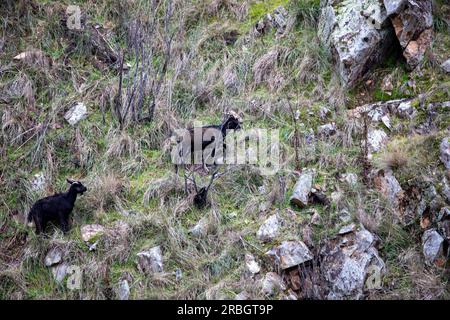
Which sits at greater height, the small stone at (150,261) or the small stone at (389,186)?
the small stone at (389,186)

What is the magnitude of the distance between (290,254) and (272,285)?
448 millimetres

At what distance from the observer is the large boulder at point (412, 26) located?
7.86 metres

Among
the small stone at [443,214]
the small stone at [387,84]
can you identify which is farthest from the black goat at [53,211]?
the small stone at [387,84]

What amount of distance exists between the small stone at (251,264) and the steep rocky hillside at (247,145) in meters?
0.06

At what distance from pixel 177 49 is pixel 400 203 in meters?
4.72

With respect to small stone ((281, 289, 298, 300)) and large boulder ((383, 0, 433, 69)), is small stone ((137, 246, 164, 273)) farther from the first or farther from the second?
large boulder ((383, 0, 433, 69))

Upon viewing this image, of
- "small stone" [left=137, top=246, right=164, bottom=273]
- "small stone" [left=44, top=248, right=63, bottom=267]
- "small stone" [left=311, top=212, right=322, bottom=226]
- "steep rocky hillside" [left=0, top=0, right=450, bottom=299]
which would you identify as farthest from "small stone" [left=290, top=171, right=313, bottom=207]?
"small stone" [left=44, top=248, right=63, bottom=267]

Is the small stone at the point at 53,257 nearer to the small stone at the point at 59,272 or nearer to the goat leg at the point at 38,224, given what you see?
the small stone at the point at 59,272

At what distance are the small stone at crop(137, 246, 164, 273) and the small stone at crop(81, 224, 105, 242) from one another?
0.65 meters

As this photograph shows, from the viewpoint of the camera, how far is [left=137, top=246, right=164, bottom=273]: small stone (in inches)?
249

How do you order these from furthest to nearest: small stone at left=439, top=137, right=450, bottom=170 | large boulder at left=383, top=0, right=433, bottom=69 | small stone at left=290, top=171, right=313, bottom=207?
large boulder at left=383, top=0, right=433, bottom=69 → small stone at left=290, top=171, right=313, bottom=207 → small stone at left=439, top=137, right=450, bottom=170

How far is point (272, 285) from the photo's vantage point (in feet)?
19.9

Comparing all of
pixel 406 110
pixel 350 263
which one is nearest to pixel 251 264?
pixel 350 263

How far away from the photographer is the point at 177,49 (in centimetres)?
922
